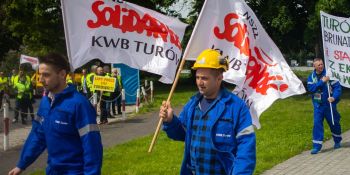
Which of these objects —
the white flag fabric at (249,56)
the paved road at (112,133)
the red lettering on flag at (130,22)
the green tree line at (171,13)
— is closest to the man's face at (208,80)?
the white flag fabric at (249,56)

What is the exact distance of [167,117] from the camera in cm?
441

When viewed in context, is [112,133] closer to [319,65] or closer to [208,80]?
[319,65]

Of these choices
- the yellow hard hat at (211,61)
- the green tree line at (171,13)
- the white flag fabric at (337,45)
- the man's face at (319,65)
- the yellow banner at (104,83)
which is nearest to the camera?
the yellow hard hat at (211,61)

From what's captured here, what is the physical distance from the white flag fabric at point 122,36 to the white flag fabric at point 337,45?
5491 mm

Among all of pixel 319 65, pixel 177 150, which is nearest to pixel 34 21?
pixel 177 150

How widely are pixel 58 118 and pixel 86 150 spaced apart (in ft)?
1.16

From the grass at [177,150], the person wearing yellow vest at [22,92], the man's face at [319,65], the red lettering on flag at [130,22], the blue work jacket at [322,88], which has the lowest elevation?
the grass at [177,150]

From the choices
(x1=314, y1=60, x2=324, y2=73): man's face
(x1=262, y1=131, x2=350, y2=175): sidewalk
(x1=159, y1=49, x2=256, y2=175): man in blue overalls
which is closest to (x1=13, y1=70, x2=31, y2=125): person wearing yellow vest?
(x1=262, y1=131, x2=350, y2=175): sidewalk

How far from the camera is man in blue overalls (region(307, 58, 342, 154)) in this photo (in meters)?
11.0

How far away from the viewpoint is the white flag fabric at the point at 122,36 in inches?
241

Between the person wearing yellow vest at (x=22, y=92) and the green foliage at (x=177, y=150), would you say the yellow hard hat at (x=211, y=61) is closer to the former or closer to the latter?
the green foliage at (x=177, y=150)

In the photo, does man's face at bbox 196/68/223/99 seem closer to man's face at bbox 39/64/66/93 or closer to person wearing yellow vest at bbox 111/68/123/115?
man's face at bbox 39/64/66/93

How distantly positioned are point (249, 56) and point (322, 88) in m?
5.31

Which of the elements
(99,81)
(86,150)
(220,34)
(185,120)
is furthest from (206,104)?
(99,81)
